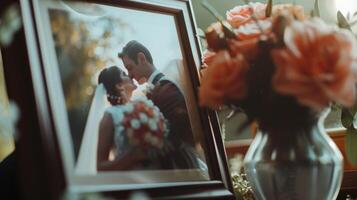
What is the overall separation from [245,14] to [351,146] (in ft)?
1.22

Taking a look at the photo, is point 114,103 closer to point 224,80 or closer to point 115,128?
Result: point 115,128

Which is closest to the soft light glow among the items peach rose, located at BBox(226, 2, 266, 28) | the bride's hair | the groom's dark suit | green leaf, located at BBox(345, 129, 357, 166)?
green leaf, located at BBox(345, 129, 357, 166)

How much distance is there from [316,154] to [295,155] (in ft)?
0.12

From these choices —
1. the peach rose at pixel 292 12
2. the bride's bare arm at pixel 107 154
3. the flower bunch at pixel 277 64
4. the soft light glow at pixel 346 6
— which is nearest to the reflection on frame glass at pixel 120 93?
the bride's bare arm at pixel 107 154

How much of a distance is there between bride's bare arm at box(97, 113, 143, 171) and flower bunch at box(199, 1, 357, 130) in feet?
0.48

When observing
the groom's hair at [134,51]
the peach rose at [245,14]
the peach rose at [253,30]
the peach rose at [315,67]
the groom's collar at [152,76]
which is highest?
the peach rose at [245,14]

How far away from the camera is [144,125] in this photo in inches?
35.7

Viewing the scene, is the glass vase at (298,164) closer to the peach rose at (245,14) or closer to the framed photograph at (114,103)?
the framed photograph at (114,103)

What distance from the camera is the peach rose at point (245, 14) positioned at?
0.98m

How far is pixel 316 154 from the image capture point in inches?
36.1

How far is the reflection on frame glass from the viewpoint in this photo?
84cm

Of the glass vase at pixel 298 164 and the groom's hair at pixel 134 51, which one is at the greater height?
the groom's hair at pixel 134 51

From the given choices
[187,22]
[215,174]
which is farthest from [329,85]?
[187,22]

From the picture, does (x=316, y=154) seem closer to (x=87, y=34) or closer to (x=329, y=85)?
(x=329, y=85)
